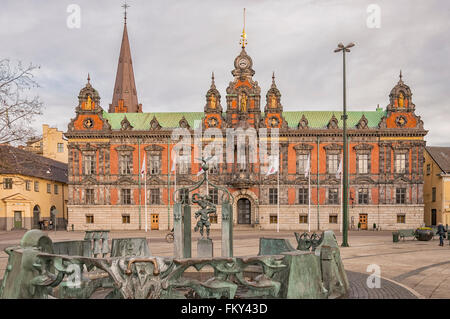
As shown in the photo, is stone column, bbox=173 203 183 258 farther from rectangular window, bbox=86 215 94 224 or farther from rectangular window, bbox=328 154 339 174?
rectangular window, bbox=86 215 94 224

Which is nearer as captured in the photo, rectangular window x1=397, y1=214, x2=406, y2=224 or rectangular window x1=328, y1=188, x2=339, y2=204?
rectangular window x1=397, y1=214, x2=406, y2=224

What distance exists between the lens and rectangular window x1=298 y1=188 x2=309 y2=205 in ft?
148

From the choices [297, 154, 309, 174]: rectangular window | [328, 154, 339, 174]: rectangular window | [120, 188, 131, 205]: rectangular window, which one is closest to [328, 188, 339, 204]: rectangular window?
[328, 154, 339, 174]: rectangular window

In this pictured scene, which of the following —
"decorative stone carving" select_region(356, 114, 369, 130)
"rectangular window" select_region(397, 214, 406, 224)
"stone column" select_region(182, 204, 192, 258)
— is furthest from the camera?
"decorative stone carving" select_region(356, 114, 369, 130)

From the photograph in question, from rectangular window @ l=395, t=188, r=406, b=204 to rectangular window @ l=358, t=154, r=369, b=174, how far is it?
4387 millimetres

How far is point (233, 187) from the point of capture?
4538 cm

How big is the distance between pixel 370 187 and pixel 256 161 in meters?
14.4

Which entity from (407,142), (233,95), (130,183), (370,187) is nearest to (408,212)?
(370,187)

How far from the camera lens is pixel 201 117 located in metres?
48.1

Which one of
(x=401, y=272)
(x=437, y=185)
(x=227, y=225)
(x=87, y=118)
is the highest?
(x=87, y=118)

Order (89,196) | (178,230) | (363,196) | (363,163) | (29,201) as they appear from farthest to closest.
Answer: (29,201)
(89,196)
(363,163)
(363,196)
(178,230)

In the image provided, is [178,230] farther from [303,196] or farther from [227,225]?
[303,196]

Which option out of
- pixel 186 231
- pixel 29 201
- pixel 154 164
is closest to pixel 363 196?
pixel 154 164

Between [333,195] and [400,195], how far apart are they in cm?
805
